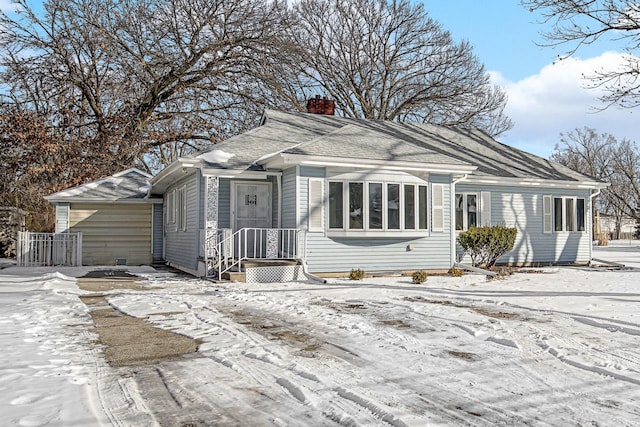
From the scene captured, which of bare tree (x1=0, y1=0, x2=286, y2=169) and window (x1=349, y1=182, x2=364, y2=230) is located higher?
bare tree (x1=0, y1=0, x2=286, y2=169)

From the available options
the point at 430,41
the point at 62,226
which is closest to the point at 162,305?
the point at 62,226

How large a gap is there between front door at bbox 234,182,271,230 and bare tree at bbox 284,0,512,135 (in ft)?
53.5

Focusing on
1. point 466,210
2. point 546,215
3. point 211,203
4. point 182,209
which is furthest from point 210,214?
point 546,215

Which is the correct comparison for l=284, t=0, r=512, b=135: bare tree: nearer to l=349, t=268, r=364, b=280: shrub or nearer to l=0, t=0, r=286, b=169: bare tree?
l=0, t=0, r=286, b=169: bare tree

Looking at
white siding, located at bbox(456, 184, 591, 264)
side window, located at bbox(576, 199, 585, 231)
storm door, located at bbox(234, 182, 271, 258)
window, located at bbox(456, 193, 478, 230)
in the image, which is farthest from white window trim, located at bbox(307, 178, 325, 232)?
side window, located at bbox(576, 199, 585, 231)

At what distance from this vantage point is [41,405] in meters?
3.82

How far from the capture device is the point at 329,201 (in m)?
13.4

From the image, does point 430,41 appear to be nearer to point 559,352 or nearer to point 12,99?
point 12,99

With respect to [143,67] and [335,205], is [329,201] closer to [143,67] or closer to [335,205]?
[335,205]

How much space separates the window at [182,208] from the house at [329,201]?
0.11 feet

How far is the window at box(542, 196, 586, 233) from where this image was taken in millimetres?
18172

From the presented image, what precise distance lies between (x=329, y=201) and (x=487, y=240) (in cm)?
473

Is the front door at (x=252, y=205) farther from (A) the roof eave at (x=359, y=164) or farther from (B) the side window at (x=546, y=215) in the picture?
(B) the side window at (x=546, y=215)

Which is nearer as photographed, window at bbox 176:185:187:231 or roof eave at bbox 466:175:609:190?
window at bbox 176:185:187:231
